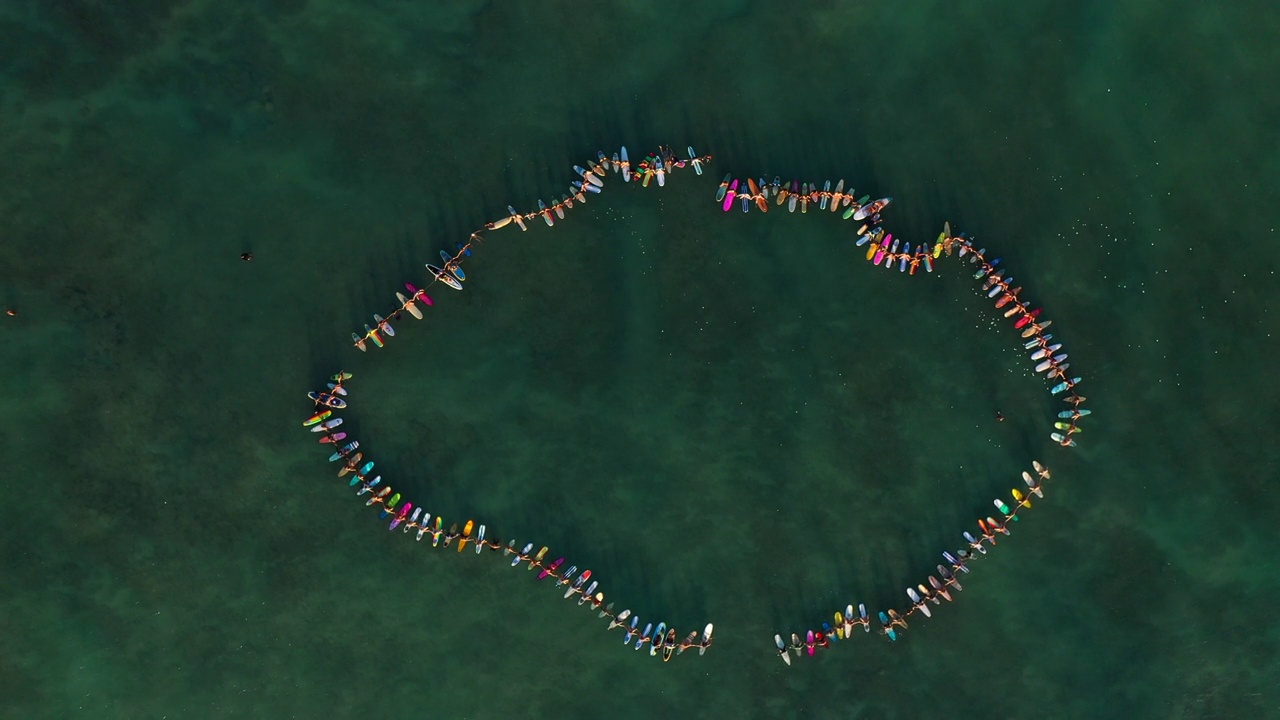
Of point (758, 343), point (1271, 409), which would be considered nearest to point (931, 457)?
point (758, 343)

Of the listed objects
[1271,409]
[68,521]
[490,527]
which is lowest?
[68,521]

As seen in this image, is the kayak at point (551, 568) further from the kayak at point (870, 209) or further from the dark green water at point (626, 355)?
the kayak at point (870, 209)

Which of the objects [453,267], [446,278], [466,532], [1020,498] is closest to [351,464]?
[466,532]

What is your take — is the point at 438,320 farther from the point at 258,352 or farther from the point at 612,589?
the point at 612,589

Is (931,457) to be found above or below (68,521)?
above

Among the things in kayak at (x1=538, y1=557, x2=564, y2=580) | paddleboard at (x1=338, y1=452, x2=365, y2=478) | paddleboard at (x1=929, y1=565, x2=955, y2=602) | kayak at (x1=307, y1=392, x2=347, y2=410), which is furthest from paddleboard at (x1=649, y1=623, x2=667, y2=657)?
kayak at (x1=307, y1=392, x2=347, y2=410)

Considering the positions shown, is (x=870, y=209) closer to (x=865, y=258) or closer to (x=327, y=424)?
(x=865, y=258)

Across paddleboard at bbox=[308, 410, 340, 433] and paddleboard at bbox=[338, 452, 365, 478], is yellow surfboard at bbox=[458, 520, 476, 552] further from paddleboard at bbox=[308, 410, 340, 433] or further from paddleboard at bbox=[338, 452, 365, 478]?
paddleboard at bbox=[308, 410, 340, 433]
